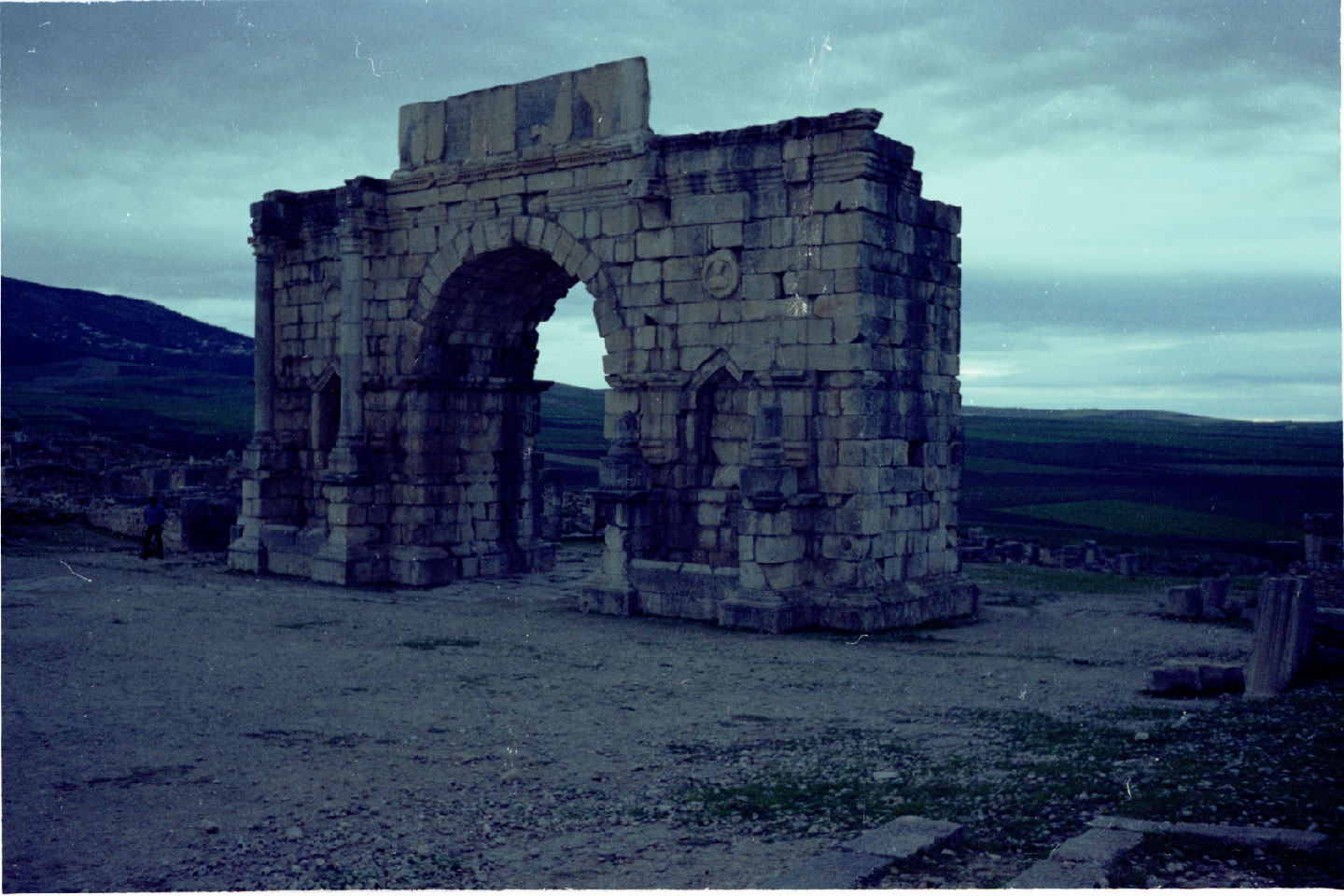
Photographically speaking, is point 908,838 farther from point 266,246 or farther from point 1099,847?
point 266,246

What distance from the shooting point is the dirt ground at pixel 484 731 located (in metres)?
5.51

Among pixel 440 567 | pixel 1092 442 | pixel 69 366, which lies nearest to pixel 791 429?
pixel 440 567

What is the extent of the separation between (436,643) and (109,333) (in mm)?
95326

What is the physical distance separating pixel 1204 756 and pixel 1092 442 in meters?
67.5

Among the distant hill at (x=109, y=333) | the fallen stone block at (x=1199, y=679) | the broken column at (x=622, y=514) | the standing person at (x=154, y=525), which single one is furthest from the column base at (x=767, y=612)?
the distant hill at (x=109, y=333)

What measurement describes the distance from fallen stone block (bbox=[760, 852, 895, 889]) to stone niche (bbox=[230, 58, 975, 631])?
23.3 feet

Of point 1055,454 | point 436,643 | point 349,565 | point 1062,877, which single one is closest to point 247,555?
point 349,565

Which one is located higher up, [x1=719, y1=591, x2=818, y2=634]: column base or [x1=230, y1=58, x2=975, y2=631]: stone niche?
[x1=230, y1=58, x2=975, y2=631]: stone niche

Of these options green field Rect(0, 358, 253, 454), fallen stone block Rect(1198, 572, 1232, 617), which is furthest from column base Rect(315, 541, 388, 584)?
green field Rect(0, 358, 253, 454)

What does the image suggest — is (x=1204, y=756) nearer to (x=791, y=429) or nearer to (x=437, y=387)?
(x=791, y=429)

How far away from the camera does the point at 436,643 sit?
11.5 meters

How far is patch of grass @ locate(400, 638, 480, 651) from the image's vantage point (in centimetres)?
1128

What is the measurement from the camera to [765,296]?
12945 millimetres

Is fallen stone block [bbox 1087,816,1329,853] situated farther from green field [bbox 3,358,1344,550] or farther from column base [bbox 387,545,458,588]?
green field [bbox 3,358,1344,550]
